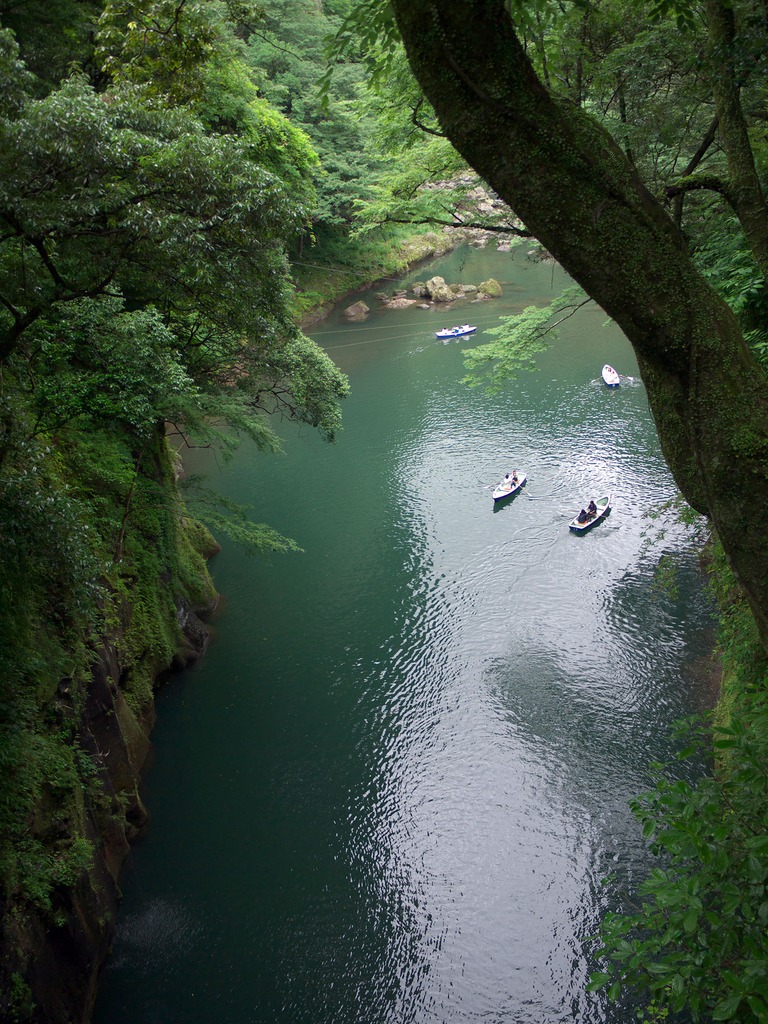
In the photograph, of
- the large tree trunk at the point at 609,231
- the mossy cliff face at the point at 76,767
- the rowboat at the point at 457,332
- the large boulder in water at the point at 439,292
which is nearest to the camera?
the large tree trunk at the point at 609,231

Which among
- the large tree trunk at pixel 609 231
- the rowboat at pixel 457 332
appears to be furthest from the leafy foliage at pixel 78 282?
the rowboat at pixel 457 332

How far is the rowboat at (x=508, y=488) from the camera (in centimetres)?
1794

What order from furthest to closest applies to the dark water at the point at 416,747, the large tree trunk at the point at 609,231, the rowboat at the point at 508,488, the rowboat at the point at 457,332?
the rowboat at the point at 457,332, the rowboat at the point at 508,488, the dark water at the point at 416,747, the large tree trunk at the point at 609,231

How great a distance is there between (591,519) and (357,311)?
2249cm

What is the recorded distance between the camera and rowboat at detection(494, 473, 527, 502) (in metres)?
17.9

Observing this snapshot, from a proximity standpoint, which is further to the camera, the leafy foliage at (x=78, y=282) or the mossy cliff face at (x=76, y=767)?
the mossy cliff face at (x=76, y=767)

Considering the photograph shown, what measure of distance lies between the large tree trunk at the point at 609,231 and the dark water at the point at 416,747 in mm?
6920

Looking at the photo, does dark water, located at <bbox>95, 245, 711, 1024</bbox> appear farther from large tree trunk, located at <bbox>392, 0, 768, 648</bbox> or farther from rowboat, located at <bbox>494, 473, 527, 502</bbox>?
large tree trunk, located at <bbox>392, 0, 768, 648</bbox>

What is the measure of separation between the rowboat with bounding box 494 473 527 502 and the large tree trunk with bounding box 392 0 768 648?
1474 centimetres

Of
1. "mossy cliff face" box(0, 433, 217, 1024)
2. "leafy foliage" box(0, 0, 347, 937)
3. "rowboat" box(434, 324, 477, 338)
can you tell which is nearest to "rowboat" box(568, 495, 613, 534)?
"mossy cliff face" box(0, 433, 217, 1024)

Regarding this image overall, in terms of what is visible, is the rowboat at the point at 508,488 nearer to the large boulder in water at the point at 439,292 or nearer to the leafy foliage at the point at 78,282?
the leafy foliage at the point at 78,282

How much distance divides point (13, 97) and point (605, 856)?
1078 centimetres

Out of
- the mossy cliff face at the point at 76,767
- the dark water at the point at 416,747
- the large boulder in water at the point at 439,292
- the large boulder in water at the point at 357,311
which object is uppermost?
the large boulder in water at the point at 357,311

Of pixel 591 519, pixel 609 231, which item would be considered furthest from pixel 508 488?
pixel 609 231
